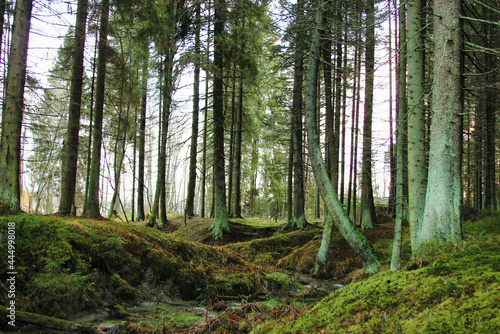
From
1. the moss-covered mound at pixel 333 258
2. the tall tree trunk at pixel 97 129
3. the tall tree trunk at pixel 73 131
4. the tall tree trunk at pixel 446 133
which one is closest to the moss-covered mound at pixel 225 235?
the moss-covered mound at pixel 333 258

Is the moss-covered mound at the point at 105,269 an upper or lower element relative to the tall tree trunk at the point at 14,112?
lower

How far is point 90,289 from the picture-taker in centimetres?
297

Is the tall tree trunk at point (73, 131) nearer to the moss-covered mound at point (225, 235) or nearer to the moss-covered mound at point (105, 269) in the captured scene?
the moss-covered mound at point (105, 269)

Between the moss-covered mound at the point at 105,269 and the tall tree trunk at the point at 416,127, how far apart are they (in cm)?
313

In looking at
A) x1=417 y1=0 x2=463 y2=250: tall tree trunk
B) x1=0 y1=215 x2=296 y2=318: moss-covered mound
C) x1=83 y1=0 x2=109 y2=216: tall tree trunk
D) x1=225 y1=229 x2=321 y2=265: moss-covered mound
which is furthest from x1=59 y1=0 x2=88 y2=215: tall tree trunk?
x1=417 y1=0 x2=463 y2=250: tall tree trunk

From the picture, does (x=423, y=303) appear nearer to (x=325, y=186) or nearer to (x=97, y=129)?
(x=325, y=186)

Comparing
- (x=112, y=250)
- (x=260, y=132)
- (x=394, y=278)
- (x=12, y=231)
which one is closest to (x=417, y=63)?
(x=394, y=278)

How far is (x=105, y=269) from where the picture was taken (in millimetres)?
3469

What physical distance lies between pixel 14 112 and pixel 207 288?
5.00m

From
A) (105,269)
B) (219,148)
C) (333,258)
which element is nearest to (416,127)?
(333,258)

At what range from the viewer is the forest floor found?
173cm

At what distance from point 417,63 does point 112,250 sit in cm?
629

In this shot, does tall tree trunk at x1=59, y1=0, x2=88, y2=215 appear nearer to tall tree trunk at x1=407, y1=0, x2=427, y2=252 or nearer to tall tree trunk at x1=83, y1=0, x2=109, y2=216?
tall tree trunk at x1=83, y1=0, x2=109, y2=216

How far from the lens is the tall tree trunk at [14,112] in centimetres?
505
